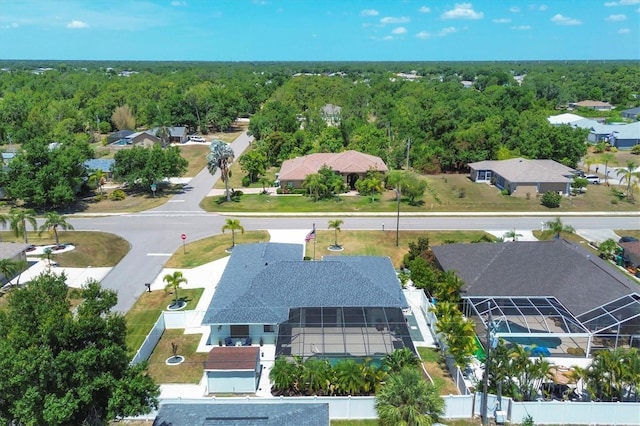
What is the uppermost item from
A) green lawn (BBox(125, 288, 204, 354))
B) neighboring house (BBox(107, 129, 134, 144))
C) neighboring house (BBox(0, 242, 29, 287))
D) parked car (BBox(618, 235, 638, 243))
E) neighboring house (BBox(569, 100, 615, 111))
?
neighboring house (BBox(569, 100, 615, 111))

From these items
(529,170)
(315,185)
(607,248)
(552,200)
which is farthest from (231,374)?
(529,170)

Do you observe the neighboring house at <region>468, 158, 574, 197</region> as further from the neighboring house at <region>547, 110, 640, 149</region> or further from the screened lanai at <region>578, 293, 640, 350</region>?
the screened lanai at <region>578, 293, 640, 350</region>

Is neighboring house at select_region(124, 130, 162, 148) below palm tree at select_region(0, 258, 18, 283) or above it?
above

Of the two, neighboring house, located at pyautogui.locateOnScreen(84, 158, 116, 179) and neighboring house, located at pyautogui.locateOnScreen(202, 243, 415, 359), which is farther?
neighboring house, located at pyautogui.locateOnScreen(84, 158, 116, 179)

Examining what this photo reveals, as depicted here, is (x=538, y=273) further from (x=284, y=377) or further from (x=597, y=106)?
(x=597, y=106)

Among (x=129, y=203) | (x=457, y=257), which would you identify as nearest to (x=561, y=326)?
(x=457, y=257)

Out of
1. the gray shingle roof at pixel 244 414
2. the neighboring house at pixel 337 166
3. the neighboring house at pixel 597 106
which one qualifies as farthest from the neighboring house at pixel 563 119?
the gray shingle roof at pixel 244 414

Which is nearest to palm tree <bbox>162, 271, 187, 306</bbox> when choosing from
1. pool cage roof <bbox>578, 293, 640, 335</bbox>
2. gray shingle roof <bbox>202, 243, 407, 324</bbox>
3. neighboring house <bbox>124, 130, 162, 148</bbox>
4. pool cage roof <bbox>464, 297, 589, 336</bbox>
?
gray shingle roof <bbox>202, 243, 407, 324</bbox>
